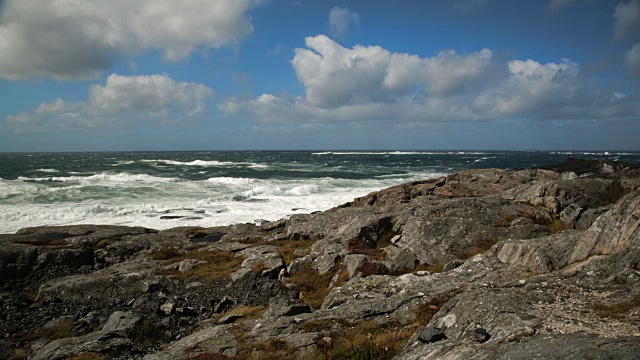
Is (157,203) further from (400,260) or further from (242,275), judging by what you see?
(400,260)

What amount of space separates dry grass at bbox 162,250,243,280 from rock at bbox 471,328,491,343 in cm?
1783

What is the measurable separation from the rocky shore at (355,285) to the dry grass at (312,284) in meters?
0.14

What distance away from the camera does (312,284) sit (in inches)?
785

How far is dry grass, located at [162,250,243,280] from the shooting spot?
23.1 metres

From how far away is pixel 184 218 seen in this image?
143 ft

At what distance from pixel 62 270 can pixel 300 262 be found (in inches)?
684

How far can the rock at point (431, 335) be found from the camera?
8.19m

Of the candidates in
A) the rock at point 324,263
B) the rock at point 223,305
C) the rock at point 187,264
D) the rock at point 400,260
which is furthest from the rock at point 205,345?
the rock at point 187,264

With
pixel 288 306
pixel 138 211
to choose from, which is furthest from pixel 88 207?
pixel 288 306

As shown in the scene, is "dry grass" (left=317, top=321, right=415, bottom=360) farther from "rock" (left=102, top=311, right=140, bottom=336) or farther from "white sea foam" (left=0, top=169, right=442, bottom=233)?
"white sea foam" (left=0, top=169, right=442, bottom=233)

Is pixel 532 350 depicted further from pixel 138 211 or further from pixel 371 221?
pixel 138 211

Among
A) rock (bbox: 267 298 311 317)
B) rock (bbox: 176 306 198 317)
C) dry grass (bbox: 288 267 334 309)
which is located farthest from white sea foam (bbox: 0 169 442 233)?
rock (bbox: 267 298 311 317)

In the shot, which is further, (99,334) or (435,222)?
(435,222)

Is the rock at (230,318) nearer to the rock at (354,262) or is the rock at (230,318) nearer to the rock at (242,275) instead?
the rock at (242,275)
